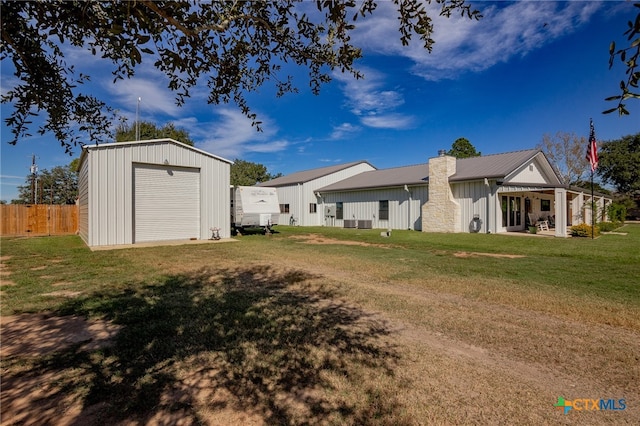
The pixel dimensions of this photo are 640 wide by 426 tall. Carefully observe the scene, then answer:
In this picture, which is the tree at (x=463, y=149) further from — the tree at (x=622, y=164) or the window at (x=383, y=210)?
the window at (x=383, y=210)

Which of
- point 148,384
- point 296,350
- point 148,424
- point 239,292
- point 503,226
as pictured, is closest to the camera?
point 148,424

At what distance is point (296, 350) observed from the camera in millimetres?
3775

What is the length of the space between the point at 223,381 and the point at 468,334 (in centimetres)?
311

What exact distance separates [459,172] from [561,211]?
6107 mm

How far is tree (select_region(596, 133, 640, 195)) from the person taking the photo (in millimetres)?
42031

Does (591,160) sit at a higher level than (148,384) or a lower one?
higher

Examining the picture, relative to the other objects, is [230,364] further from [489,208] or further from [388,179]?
[388,179]

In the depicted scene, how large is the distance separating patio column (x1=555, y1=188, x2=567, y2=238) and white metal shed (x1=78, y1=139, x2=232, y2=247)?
1750 centimetres

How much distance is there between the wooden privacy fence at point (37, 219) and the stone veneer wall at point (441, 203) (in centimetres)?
2383

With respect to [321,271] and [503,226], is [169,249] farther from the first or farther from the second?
[503,226]

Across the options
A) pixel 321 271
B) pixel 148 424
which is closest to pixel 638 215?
pixel 321 271

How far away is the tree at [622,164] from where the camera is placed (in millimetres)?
42031

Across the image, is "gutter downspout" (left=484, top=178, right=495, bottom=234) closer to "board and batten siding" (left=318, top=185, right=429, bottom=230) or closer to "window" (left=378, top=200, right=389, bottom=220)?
"board and batten siding" (left=318, top=185, right=429, bottom=230)

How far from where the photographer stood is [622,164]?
4238 cm
